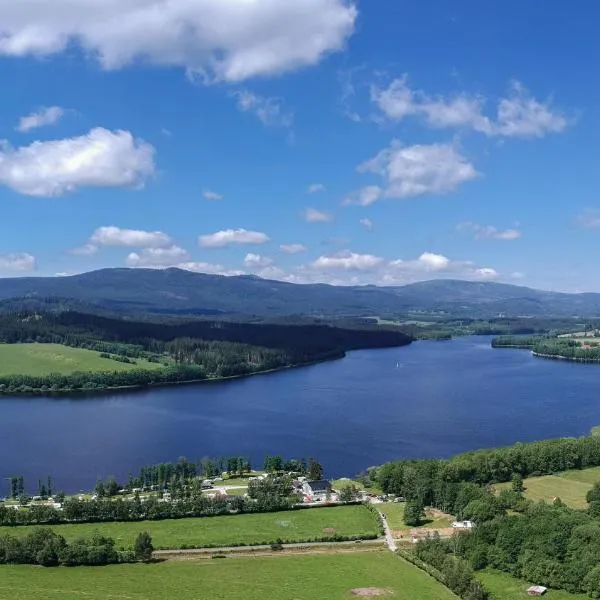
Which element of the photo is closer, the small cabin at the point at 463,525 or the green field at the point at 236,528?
the green field at the point at 236,528

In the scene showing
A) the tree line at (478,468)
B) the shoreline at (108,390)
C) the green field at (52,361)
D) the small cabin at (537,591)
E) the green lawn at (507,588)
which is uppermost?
the green field at (52,361)

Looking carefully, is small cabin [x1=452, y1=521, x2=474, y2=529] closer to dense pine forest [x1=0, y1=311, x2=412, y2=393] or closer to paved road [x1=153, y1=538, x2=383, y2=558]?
paved road [x1=153, y1=538, x2=383, y2=558]

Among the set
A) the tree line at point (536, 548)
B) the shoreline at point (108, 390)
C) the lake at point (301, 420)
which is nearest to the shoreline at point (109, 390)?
the shoreline at point (108, 390)

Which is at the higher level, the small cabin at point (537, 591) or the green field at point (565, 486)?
the green field at point (565, 486)

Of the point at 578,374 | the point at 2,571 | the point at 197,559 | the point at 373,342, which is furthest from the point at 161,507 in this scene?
the point at 373,342

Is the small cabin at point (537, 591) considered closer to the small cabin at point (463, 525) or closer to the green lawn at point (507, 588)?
the green lawn at point (507, 588)

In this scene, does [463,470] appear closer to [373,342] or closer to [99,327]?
[99,327]
